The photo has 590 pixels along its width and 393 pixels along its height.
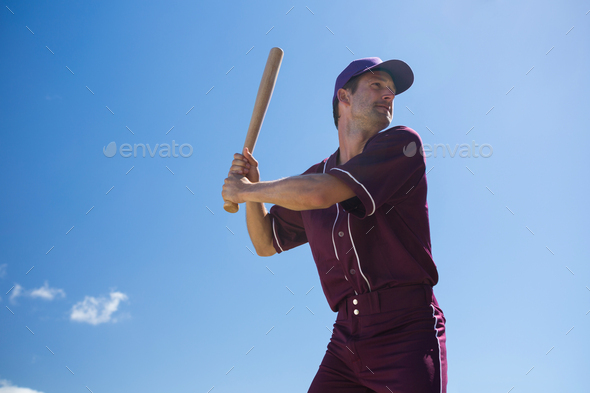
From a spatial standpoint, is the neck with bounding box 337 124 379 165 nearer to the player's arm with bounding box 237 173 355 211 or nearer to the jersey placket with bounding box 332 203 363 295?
the jersey placket with bounding box 332 203 363 295

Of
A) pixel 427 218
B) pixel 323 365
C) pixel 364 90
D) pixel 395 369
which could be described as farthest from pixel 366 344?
pixel 364 90

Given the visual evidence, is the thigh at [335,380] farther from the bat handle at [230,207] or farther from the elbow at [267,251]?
the bat handle at [230,207]

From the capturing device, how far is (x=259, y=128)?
12.0 feet

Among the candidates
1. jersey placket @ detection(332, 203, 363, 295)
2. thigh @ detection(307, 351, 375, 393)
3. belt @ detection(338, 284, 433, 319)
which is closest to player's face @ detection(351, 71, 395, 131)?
jersey placket @ detection(332, 203, 363, 295)

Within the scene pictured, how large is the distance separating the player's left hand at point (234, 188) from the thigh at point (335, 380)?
1.15m

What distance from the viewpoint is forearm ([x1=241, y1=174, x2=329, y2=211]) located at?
246cm

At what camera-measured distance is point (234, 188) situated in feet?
9.86

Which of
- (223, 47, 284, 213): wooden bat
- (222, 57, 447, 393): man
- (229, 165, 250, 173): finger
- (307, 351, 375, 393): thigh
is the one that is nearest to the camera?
(222, 57, 447, 393): man

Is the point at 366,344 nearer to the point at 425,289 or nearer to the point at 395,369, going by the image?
the point at 395,369

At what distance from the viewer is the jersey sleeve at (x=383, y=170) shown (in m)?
2.45

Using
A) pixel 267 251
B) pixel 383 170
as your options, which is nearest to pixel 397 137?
pixel 383 170

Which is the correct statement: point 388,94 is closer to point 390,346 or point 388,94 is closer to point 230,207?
point 230,207

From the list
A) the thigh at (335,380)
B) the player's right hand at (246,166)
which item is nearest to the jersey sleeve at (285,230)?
A: the player's right hand at (246,166)

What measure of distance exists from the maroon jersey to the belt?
38mm
